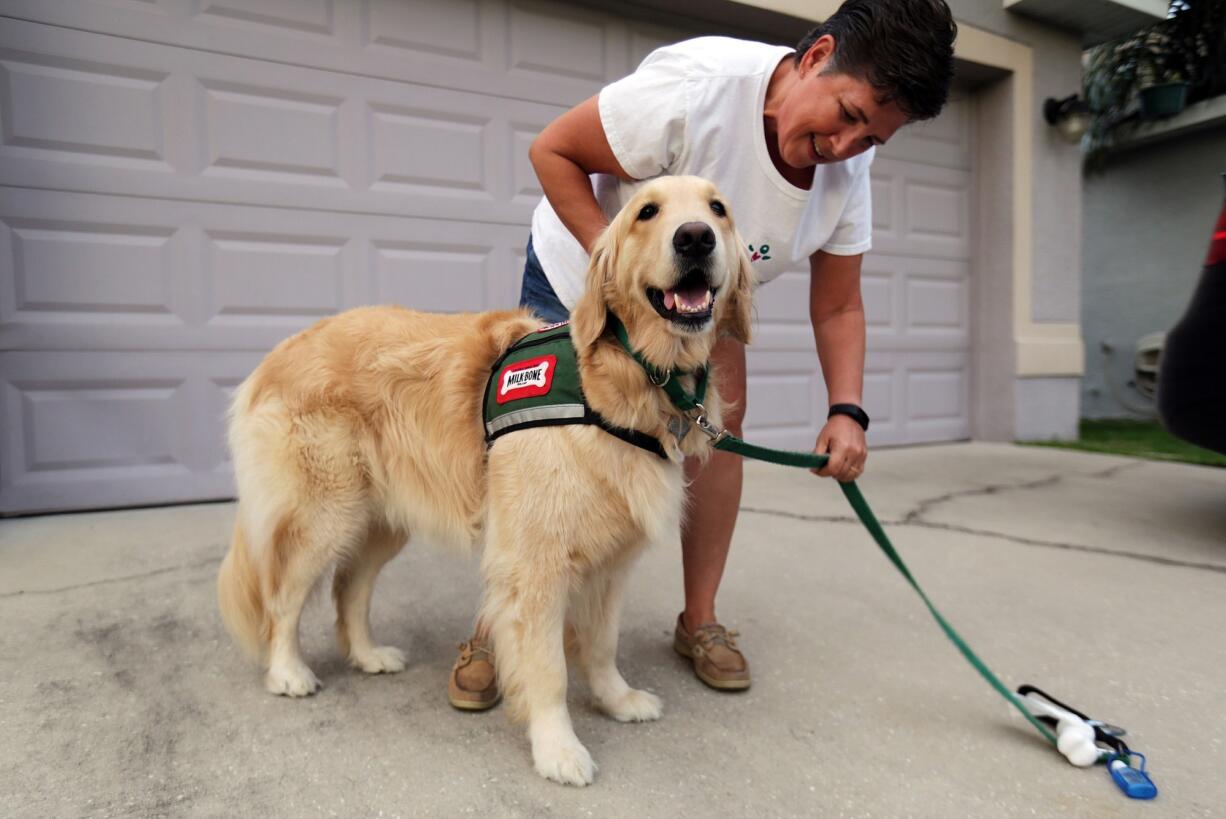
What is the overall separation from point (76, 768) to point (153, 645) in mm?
679

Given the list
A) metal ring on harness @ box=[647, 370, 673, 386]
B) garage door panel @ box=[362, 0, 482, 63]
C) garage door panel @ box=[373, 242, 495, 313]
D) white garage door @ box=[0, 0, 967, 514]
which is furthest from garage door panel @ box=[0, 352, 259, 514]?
metal ring on harness @ box=[647, 370, 673, 386]

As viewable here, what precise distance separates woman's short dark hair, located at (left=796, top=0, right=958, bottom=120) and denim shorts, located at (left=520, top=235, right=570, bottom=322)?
0.91m

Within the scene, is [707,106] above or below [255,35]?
below

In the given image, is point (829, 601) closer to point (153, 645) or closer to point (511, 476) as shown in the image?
point (511, 476)

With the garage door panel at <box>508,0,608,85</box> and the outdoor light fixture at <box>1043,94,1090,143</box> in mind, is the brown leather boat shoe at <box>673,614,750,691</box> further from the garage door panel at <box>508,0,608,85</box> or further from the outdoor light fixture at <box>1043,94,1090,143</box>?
the outdoor light fixture at <box>1043,94,1090,143</box>

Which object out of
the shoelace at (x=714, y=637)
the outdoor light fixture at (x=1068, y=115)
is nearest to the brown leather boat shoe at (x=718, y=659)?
the shoelace at (x=714, y=637)

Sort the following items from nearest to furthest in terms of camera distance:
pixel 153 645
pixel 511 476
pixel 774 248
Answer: pixel 511 476
pixel 774 248
pixel 153 645

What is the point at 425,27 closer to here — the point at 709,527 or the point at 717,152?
the point at 717,152

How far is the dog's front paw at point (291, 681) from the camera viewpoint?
6.33ft

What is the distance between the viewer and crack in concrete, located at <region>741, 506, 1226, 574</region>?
3.00 metres

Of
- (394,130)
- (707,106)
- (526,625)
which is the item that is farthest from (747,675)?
(394,130)

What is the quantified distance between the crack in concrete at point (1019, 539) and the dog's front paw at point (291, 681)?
239 centimetres

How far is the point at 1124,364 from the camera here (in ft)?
27.8

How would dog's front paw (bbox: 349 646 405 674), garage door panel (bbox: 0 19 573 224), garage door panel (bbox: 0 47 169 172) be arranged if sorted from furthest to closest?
garage door panel (bbox: 0 19 573 224) → garage door panel (bbox: 0 47 169 172) → dog's front paw (bbox: 349 646 405 674)
